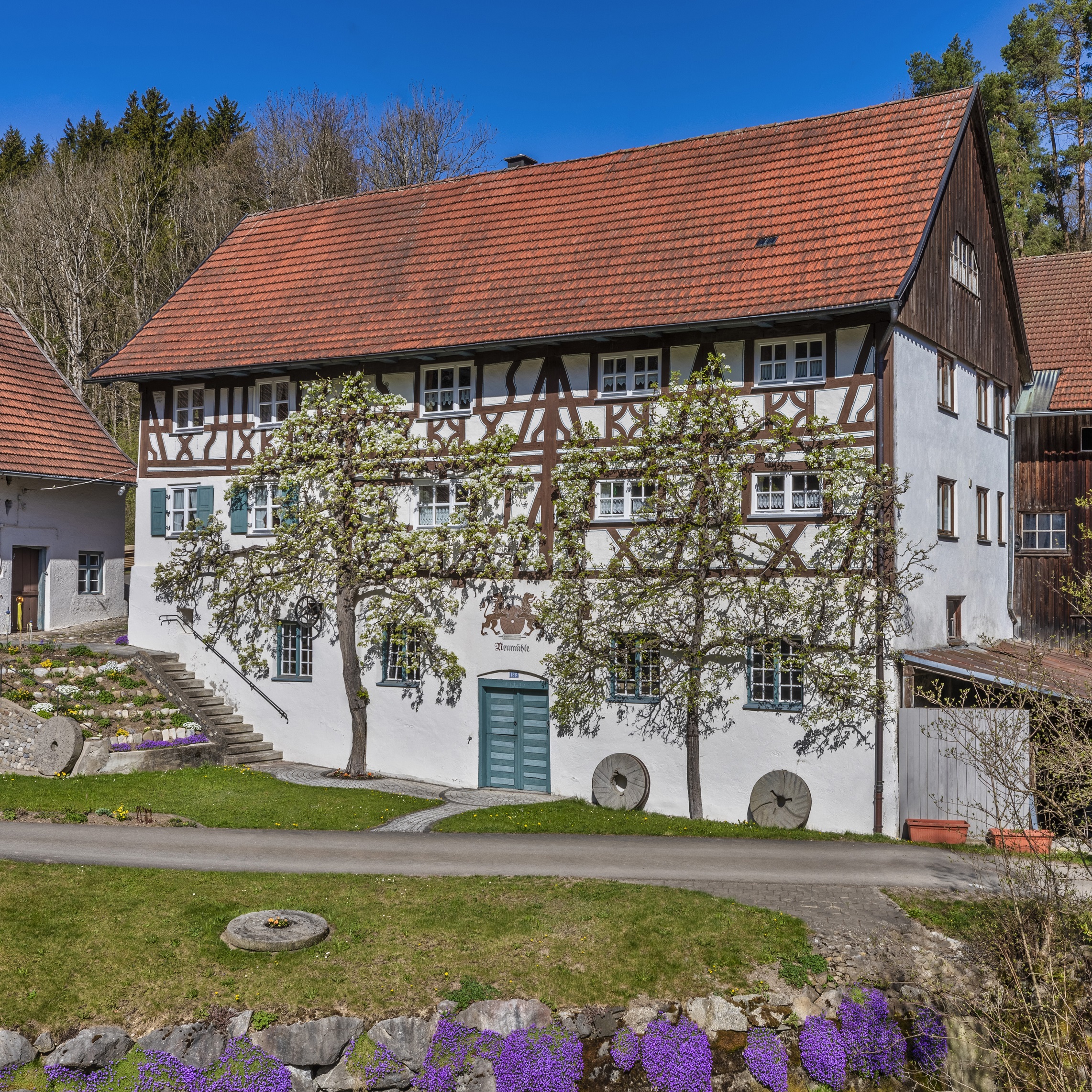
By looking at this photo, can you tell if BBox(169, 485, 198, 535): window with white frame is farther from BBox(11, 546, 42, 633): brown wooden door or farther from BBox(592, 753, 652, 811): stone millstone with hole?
BBox(592, 753, 652, 811): stone millstone with hole

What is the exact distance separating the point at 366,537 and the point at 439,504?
1599 mm

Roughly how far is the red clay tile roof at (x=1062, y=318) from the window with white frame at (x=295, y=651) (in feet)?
58.9

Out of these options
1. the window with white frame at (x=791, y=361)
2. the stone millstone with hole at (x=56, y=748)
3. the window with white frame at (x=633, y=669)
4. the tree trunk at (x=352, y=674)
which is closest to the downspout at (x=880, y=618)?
the window with white frame at (x=791, y=361)

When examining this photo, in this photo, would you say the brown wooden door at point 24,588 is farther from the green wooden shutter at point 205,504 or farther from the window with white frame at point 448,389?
the window with white frame at point 448,389

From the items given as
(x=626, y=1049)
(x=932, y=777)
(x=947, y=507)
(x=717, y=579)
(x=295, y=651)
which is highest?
(x=947, y=507)

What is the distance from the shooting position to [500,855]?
54.1 feet

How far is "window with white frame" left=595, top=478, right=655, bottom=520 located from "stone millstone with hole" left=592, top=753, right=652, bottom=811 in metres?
4.36

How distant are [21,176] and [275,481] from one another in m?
40.7

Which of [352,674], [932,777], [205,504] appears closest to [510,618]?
[352,674]

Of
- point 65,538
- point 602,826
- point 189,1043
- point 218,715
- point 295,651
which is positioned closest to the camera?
point 189,1043

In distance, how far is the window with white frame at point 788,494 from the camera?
20250 millimetres

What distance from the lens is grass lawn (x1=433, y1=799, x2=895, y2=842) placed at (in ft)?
60.7

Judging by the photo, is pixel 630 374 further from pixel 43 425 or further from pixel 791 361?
pixel 43 425

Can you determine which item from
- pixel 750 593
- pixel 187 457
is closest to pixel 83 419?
pixel 187 457
